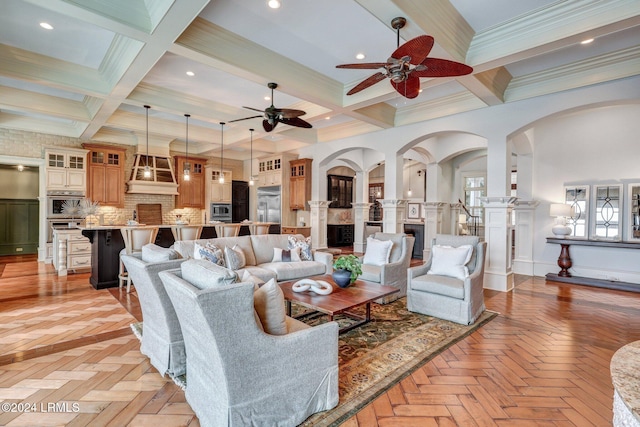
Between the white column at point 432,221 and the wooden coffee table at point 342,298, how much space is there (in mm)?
5214

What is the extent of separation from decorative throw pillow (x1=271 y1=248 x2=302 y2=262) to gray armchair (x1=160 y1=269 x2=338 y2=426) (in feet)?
8.99

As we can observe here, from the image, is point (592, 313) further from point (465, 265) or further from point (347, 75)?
point (347, 75)

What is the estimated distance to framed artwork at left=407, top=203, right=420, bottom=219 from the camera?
1130 centimetres

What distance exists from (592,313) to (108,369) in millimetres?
5454

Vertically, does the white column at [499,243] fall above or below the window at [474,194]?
below

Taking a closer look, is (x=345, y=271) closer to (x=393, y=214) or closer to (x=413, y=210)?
(x=393, y=214)

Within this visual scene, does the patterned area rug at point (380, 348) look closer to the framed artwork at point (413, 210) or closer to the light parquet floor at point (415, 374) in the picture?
the light parquet floor at point (415, 374)

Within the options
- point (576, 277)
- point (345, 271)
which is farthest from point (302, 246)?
point (576, 277)

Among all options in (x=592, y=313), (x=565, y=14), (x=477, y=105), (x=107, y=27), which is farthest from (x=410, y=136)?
(x=107, y=27)

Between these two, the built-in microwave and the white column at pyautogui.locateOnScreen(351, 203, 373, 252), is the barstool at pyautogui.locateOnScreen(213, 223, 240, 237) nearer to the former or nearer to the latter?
the built-in microwave

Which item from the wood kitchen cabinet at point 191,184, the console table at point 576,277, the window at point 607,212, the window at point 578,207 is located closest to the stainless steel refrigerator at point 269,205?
the wood kitchen cabinet at point 191,184

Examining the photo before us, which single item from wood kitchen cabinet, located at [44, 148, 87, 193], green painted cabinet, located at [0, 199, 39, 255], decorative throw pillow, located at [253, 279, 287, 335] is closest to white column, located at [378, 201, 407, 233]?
decorative throw pillow, located at [253, 279, 287, 335]

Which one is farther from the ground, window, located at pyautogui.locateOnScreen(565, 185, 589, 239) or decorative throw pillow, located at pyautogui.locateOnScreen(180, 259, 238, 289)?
window, located at pyautogui.locateOnScreen(565, 185, 589, 239)

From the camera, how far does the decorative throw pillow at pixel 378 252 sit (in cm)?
451
